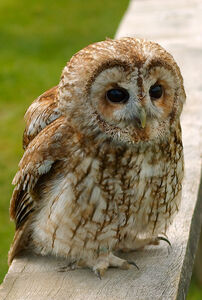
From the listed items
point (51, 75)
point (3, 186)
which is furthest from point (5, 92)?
point (3, 186)

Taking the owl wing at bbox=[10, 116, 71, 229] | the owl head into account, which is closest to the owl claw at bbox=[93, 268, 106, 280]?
the owl wing at bbox=[10, 116, 71, 229]

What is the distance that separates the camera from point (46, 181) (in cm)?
237

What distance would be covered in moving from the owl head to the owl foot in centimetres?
45

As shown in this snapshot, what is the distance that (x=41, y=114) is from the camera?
93.4 inches

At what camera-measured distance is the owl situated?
2090mm

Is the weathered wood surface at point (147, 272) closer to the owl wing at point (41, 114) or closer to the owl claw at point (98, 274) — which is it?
the owl claw at point (98, 274)

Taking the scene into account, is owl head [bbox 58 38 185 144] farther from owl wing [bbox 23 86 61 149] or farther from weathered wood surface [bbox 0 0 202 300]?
weathered wood surface [bbox 0 0 202 300]

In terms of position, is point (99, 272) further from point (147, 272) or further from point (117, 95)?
point (117, 95)

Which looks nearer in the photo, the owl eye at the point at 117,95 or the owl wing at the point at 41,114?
the owl eye at the point at 117,95

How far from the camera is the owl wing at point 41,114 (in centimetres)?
234

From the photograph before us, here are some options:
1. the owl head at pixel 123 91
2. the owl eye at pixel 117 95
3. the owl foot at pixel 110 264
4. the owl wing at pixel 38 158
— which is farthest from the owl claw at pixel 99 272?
the owl eye at pixel 117 95

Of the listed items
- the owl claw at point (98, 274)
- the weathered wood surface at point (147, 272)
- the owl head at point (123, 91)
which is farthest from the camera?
the owl claw at point (98, 274)

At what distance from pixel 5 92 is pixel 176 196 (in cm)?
388

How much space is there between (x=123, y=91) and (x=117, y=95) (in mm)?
29
